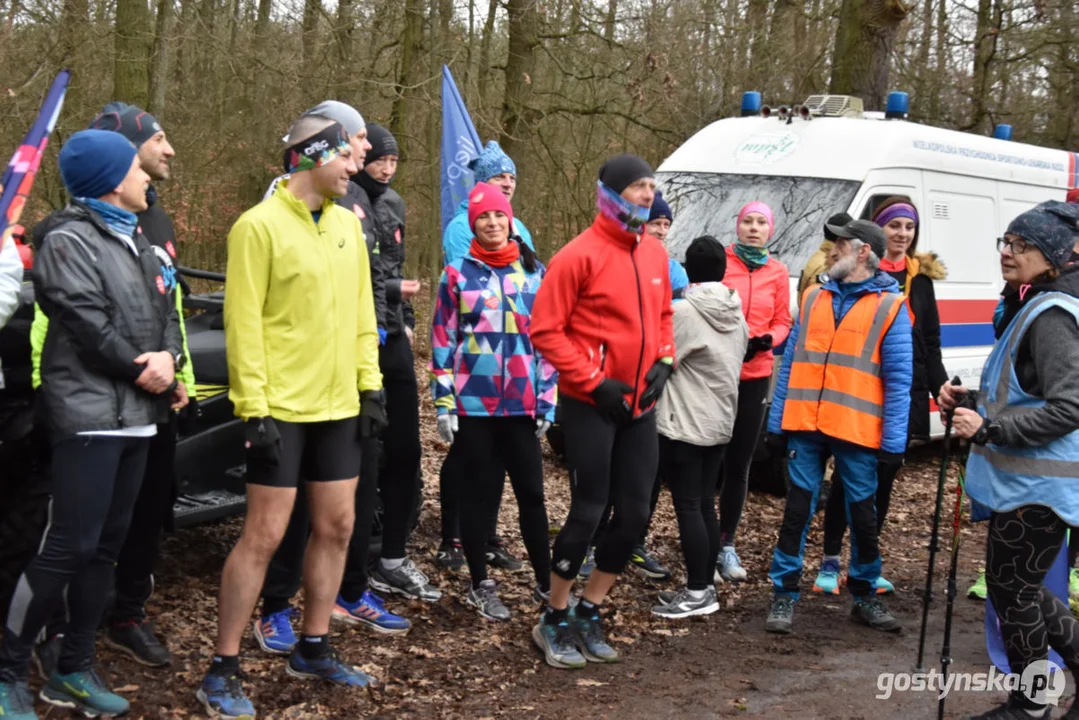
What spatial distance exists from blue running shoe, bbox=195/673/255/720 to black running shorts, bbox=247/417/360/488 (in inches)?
29.8

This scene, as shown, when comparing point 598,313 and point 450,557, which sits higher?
point 598,313

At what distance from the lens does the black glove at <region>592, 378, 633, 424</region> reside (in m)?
4.87

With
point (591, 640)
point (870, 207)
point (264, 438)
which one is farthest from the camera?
point (870, 207)

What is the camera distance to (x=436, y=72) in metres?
13.0

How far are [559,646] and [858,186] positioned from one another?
17.3 ft

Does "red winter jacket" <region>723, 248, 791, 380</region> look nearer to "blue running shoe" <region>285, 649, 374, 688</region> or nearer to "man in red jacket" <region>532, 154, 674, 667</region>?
"man in red jacket" <region>532, 154, 674, 667</region>

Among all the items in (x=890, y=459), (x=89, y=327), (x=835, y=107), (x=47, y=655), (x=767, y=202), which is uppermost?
(x=835, y=107)

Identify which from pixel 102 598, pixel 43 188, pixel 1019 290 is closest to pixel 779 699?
pixel 1019 290

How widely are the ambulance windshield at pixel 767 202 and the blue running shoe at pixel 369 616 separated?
452 cm

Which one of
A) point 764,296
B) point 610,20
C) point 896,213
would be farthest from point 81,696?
point 610,20

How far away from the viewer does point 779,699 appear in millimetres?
4816

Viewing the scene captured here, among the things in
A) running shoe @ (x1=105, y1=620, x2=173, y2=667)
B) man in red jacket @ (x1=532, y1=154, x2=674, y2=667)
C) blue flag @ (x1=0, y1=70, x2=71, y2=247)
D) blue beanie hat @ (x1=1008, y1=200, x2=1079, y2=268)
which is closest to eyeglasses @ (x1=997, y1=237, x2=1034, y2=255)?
blue beanie hat @ (x1=1008, y1=200, x2=1079, y2=268)

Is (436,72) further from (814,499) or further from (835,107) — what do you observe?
(814,499)

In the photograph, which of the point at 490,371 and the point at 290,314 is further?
the point at 490,371
